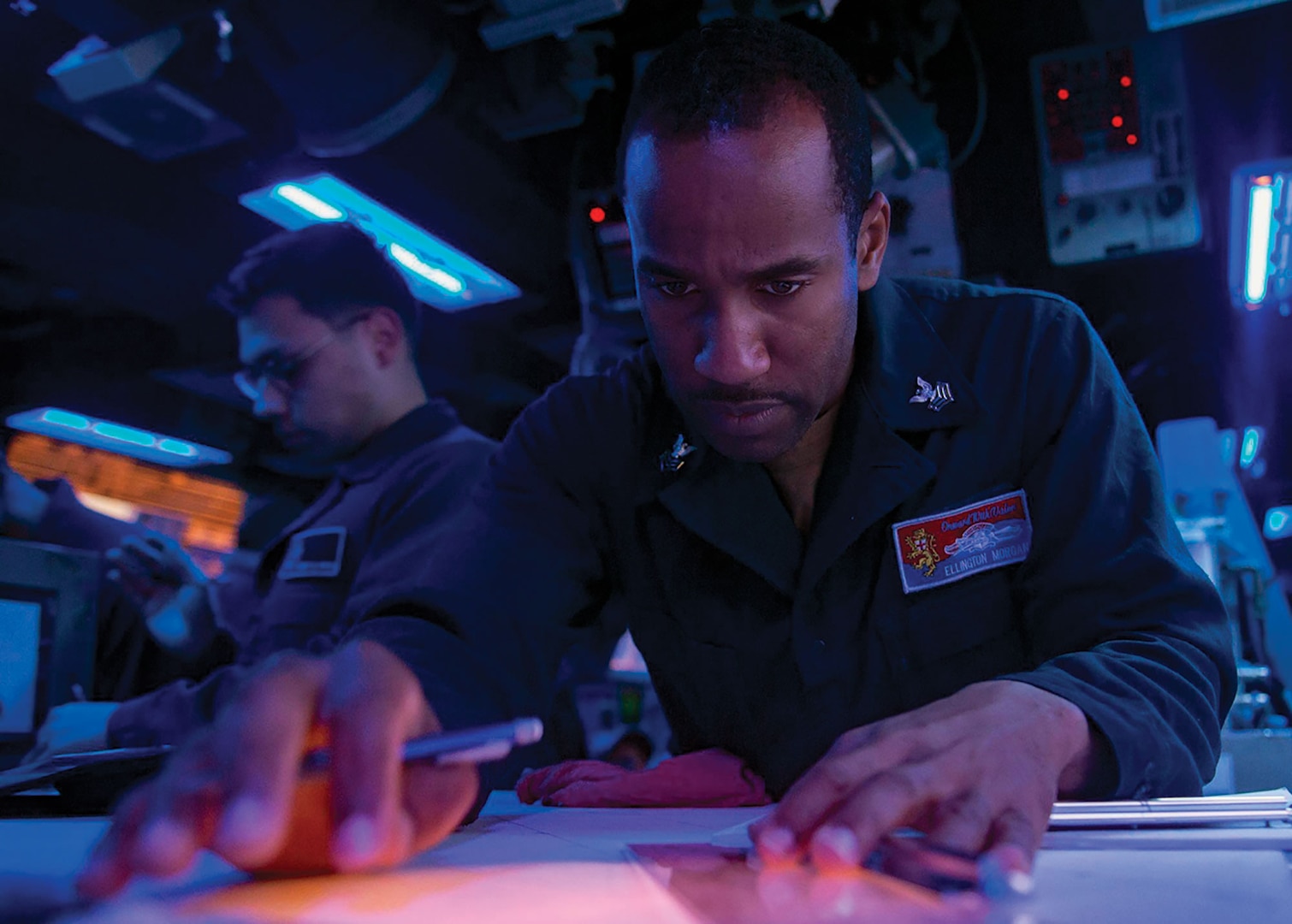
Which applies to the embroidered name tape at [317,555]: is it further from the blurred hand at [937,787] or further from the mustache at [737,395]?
the blurred hand at [937,787]

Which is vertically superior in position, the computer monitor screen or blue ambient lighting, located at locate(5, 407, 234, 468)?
blue ambient lighting, located at locate(5, 407, 234, 468)

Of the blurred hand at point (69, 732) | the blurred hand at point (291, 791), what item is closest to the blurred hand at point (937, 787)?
the blurred hand at point (291, 791)

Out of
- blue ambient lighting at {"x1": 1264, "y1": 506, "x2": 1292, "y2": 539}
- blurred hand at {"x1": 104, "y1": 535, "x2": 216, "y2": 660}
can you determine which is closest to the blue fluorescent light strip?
blurred hand at {"x1": 104, "y1": 535, "x2": 216, "y2": 660}

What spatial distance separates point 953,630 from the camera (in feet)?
3.56

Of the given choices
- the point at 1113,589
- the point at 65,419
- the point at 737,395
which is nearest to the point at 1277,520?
the point at 1113,589

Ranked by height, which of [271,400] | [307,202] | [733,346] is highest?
[307,202]

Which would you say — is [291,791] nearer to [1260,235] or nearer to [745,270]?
[745,270]

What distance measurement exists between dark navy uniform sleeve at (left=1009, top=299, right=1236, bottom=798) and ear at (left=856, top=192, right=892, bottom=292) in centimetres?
21

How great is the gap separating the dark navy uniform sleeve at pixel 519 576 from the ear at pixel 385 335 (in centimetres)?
122

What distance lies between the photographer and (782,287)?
3.24 feet

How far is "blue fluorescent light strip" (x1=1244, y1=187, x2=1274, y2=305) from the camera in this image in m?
3.49

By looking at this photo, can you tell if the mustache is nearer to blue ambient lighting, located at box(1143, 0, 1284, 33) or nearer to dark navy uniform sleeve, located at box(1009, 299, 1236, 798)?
dark navy uniform sleeve, located at box(1009, 299, 1236, 798)

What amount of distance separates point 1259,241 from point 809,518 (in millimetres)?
3640

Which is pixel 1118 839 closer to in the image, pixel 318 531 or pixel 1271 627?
pixel 318 531
